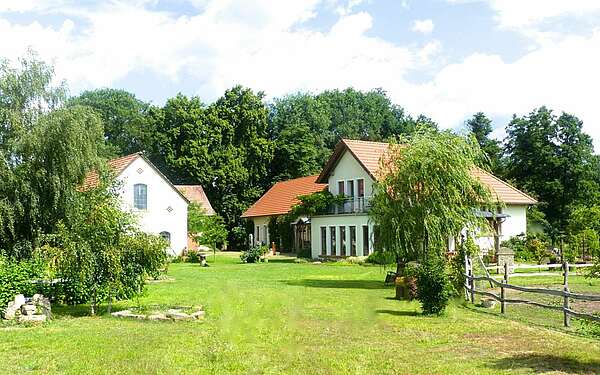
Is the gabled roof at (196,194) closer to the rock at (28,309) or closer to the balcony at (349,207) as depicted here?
the balcony at (349,207)

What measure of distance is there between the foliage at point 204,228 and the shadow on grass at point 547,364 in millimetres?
38001

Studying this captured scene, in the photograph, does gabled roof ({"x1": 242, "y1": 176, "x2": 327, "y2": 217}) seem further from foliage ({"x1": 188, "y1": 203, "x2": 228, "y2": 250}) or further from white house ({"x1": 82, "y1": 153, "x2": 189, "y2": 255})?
white house ({"x1": 82, "y1": 153, "x2": 189, "y2": 255})

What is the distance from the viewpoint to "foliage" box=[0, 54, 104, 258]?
1083 inches

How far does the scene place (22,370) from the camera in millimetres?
10391

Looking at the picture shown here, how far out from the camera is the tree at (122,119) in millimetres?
79312

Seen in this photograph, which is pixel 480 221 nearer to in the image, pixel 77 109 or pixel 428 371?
pixel 428 371

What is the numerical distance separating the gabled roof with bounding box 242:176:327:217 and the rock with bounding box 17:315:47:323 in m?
32.6

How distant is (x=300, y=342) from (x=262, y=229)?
41312 mm

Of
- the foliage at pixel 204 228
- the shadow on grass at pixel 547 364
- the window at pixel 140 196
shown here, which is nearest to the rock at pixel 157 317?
the shadow on grass at pixel 547 364

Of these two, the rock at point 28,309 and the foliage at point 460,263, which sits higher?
the foliage at point 460,263

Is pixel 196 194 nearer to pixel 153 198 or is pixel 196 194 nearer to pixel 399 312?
pixel 153 198

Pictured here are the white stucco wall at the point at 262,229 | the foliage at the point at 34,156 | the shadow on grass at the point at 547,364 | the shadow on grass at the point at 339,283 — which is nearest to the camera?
the shadow on grass at the point at 547,364

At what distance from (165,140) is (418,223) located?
47407 millimetres

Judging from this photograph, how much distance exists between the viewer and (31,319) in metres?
15.2
